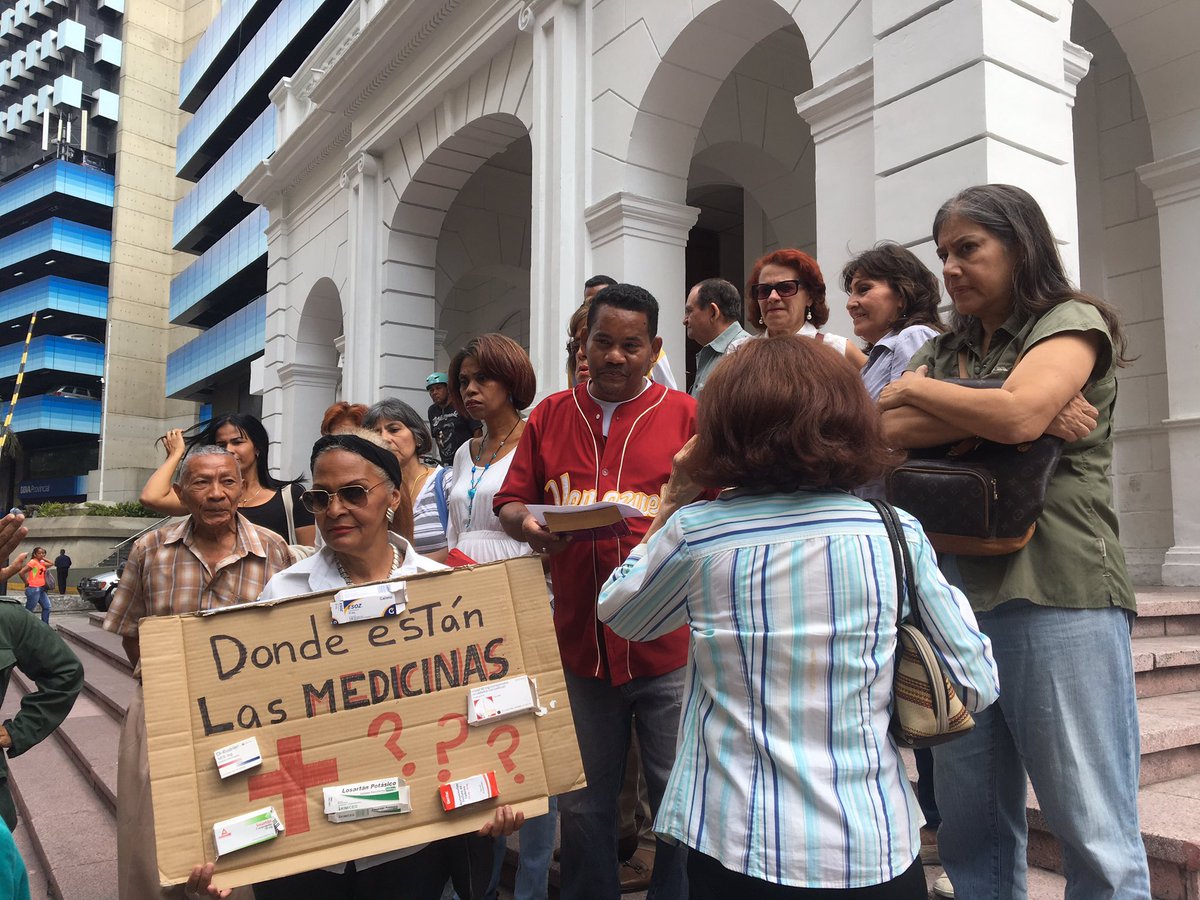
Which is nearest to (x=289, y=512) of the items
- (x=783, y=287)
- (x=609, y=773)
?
(x=609, y=773)

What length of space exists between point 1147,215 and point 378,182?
8.99 meters

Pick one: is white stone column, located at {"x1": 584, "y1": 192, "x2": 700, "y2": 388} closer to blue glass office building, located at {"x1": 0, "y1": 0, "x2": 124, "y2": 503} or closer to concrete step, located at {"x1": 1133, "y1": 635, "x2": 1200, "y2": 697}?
concrete step, located at {"x1": 1133, "y1": 635, "x2": 1200, "y2": 697}

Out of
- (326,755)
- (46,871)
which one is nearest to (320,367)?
(46,871)

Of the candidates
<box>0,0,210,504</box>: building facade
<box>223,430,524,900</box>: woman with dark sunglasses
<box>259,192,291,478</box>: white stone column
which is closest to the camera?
<box>223,430,524,900</box>: woman with dark sunglasses

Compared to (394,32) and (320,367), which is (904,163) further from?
(320,367)

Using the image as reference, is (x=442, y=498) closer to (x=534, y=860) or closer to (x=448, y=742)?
(x=534, y=860)

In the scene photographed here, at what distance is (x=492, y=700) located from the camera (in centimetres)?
201

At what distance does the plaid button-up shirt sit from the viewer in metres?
2.80

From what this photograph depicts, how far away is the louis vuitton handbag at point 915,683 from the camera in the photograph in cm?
154

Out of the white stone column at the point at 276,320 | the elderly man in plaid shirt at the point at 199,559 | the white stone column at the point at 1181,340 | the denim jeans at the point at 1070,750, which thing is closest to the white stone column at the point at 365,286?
the white stone column at the point at 276,320

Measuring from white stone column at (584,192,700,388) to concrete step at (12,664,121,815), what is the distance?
4.88m

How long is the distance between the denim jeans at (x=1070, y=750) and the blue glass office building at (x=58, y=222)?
159ft

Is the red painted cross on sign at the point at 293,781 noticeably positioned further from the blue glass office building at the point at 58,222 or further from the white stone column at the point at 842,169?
the blue glass office building at the point at 58,222

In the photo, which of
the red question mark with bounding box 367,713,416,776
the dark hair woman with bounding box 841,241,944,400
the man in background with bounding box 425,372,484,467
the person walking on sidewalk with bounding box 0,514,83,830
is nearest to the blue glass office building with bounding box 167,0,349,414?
the man in background with bounding box 425,372,484,467
